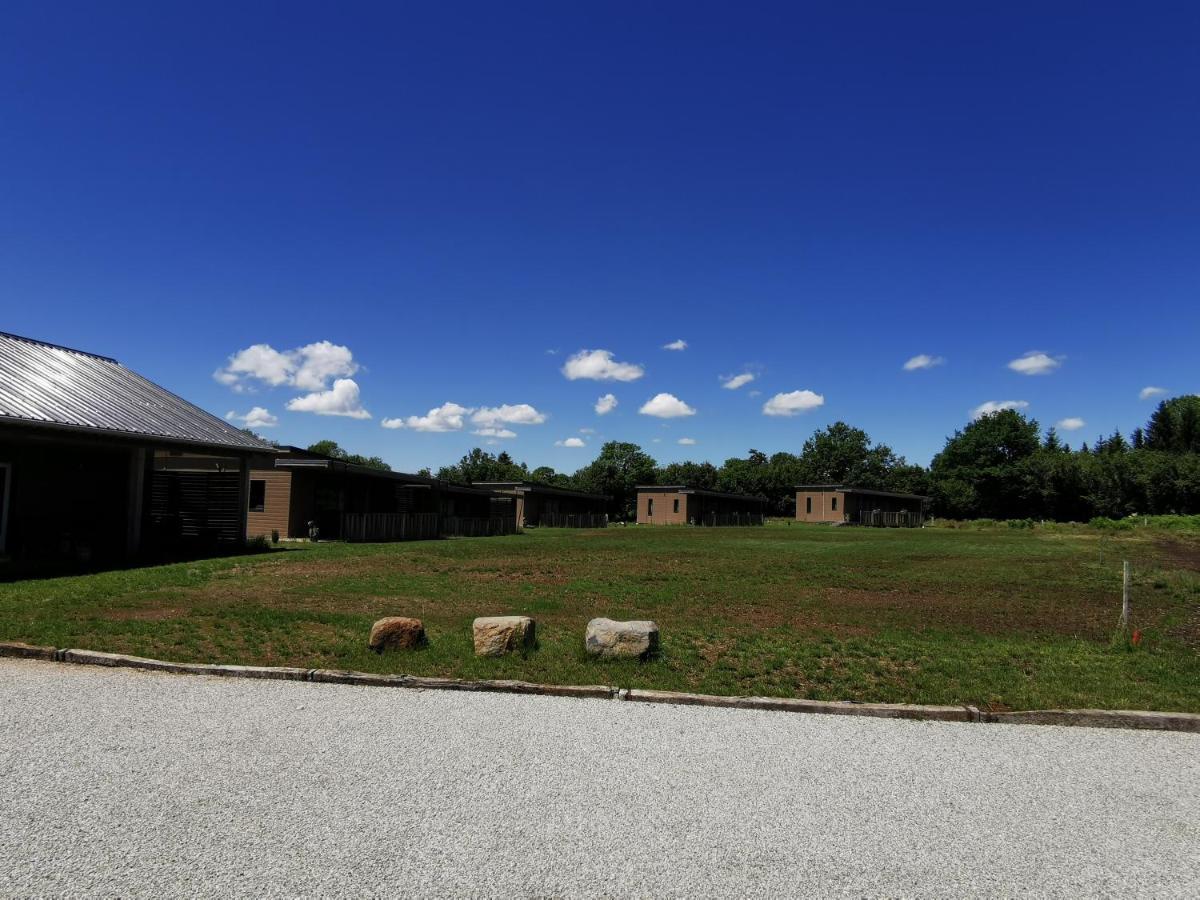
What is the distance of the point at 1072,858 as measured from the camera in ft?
12.7

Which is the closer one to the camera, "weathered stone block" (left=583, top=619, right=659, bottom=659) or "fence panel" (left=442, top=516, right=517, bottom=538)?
"weathered stone block" (left=583, top=619, right=659, bottom=659)

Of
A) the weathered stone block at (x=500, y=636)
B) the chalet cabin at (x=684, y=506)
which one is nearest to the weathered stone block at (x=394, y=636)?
the weathered stone block at (x=500, y=636)

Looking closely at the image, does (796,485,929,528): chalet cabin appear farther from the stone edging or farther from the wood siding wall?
the stone edging

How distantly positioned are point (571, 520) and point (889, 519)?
1120 inches

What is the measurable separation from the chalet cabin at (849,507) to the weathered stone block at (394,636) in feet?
181

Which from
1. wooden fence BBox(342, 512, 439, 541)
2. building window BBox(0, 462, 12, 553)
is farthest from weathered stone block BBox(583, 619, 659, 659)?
wooden fence BBox(342, 512, 439, 541)

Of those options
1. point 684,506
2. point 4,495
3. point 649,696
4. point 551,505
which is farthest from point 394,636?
point 684,506

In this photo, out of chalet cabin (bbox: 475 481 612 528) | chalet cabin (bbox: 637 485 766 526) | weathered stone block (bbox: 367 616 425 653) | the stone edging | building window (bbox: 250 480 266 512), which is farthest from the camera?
chalet cabin (bbox: 637 485 766 526)

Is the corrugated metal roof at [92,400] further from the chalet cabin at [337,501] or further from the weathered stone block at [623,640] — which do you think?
the weathered stone block at [623,640]

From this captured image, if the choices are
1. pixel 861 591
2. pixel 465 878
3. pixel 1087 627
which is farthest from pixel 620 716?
pixel 861 591

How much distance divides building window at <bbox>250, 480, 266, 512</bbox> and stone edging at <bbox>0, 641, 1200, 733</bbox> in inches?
→ 726

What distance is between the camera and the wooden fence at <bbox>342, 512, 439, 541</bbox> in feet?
87.1

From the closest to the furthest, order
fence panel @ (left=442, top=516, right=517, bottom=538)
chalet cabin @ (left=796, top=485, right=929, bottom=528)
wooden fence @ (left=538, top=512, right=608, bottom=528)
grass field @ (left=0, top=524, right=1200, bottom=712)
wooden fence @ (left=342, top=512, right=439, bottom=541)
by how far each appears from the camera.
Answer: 1. grass field @ (left=0, top=524, right=1200, bottom=712)
2. wooden fence @ (left=342, top=512, right=439, bottom=541)
3. fence panel @ (left=442, top=516, right=517, bottom=538)
4. wooden fence @ (left=538, top=512, right=608, bottom=528)
5. chalet cabin @ (left=796, top=485, right=929, bottom=528)

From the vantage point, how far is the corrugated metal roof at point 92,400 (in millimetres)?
14461
